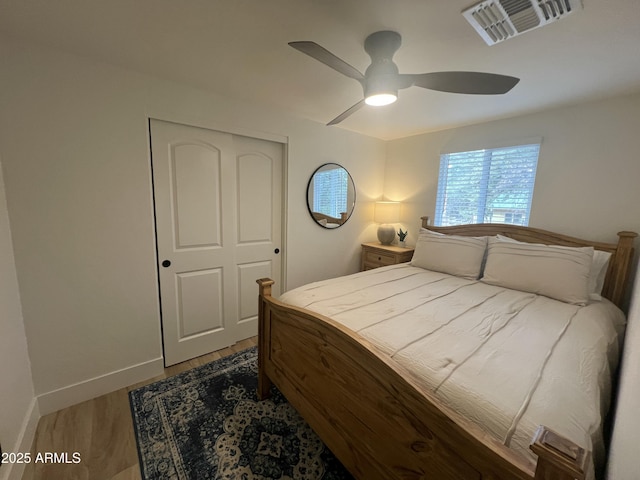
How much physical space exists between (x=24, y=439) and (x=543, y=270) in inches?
133

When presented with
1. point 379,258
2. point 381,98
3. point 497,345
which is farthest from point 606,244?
point 381,98

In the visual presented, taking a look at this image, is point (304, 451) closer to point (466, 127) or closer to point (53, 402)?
point (53, 402)

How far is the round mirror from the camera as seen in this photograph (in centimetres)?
284

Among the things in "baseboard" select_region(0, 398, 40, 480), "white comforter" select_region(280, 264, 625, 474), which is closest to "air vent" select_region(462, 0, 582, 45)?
"white comforter" select_region(280, 264, 625, 474)

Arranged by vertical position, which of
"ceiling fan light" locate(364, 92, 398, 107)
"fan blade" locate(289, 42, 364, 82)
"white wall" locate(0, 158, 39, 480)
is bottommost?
"white wall" locate(0, 158, 39, 480)

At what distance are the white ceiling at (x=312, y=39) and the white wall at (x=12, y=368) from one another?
100cm

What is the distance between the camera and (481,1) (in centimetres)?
110

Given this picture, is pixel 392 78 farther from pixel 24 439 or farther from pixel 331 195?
pixel 24 439

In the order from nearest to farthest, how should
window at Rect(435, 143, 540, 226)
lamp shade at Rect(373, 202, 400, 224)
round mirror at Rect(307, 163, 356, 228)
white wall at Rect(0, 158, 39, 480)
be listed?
white wall at Rect(0, 158, 39, 480)
window at Rect(435, 143, 540, 226)
round mirror at Rect(307, 163, 356, 228)
lamp shade at Rect(373, 202, 400, 224)

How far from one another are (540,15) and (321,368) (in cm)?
193

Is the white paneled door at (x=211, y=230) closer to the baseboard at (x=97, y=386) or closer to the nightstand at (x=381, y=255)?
the baseboard at (x=97, y=386)

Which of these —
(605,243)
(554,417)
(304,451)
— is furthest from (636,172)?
(304,451)

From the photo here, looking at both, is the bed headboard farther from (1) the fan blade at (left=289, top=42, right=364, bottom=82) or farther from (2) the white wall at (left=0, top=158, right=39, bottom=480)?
(2) the white wall at (left=0, top=158, right=39, bottom=480)

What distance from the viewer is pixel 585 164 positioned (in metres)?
2.16
